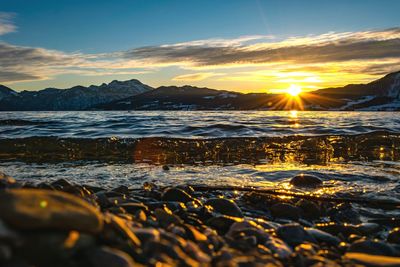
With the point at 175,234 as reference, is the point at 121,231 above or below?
above

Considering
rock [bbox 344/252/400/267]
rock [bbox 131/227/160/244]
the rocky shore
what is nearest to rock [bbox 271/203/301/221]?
the rocky shore

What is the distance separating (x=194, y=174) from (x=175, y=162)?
107 inches

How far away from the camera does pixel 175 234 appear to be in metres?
4.78

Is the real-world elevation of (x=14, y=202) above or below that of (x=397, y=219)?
above

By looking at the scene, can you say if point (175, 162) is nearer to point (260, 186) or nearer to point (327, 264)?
point (260, 186)

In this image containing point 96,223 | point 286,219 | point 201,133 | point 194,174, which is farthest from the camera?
point 201,133

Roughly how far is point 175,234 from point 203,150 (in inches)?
541

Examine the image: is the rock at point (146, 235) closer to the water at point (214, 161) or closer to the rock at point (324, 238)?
the rock at point (324, 238)

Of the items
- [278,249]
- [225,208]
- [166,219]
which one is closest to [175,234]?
[166,219]

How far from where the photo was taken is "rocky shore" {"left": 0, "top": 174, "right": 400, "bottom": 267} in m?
3.17

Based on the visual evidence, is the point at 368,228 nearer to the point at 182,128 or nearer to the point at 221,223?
the point at 221,223

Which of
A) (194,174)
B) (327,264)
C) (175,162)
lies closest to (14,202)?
(327,264)

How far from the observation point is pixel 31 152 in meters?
17.6

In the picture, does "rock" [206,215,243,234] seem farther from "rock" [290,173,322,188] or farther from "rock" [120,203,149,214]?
"rock" [290,173,322,188]
